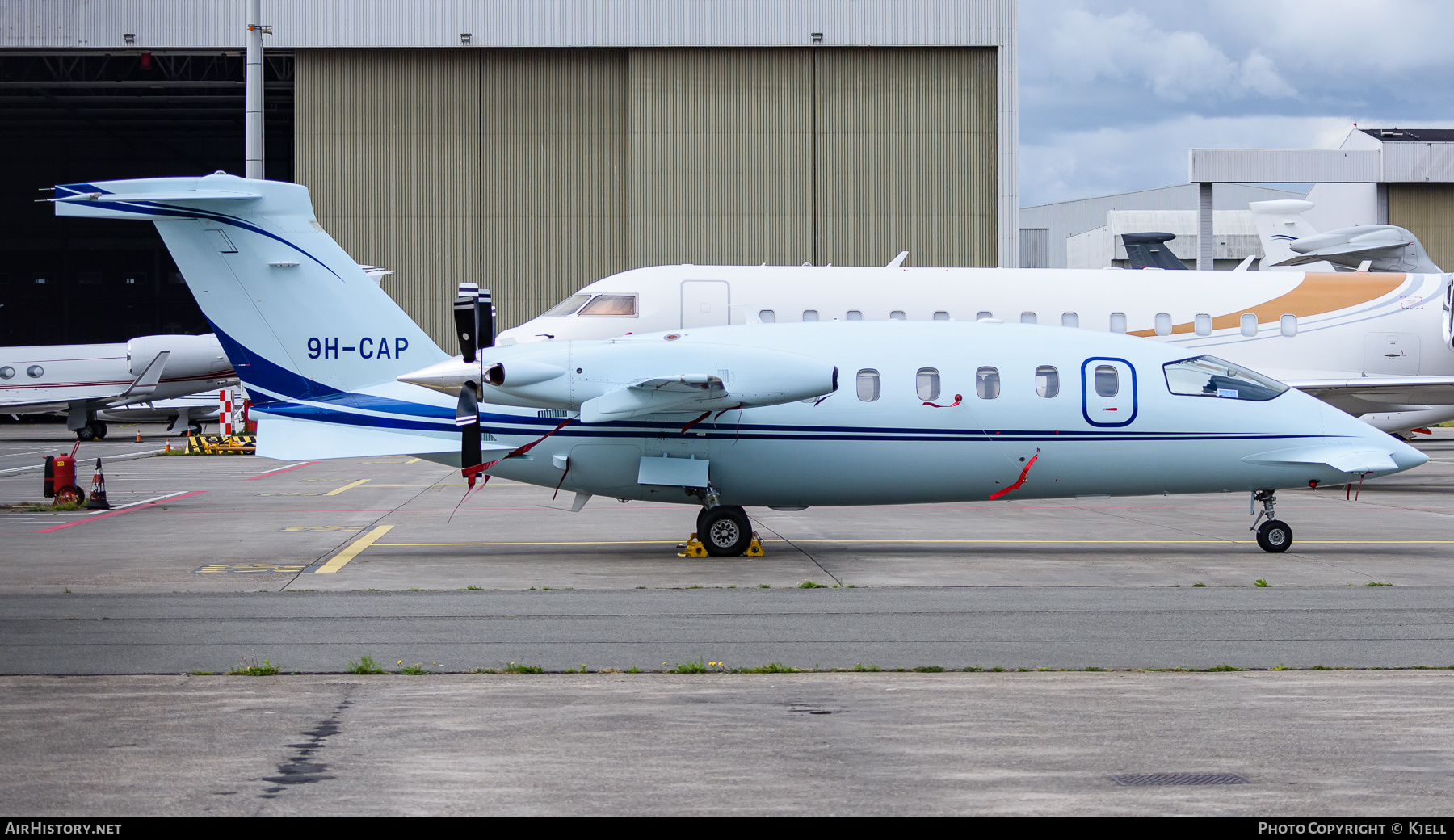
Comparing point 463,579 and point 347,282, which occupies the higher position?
point 347,282

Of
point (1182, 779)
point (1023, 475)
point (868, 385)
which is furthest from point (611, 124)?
point (1182, 779)

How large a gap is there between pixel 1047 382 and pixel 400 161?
37108 mm

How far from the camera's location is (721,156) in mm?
47219

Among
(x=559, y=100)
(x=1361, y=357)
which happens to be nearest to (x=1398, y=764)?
(x=1361, y=357)

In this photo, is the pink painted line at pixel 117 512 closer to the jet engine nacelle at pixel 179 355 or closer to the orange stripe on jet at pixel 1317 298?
the orange stripe on jet at pixel 1317 298

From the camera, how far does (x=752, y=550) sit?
1588cm

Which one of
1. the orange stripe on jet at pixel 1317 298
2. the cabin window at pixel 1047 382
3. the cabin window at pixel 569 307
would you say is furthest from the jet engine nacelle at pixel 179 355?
the cabin window at pixel 1047 382

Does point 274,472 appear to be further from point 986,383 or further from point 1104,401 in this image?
point 1104,401

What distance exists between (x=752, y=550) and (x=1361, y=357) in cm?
1625

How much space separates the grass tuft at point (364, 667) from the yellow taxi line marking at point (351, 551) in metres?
5.39

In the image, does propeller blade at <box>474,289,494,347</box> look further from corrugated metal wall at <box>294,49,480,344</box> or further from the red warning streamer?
corrugated metal wall at <box>294,49,480,344</box>

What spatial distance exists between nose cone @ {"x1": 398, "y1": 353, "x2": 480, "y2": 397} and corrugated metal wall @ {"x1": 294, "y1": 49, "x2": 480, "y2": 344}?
1334 inches

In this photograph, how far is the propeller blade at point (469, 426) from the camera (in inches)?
563
